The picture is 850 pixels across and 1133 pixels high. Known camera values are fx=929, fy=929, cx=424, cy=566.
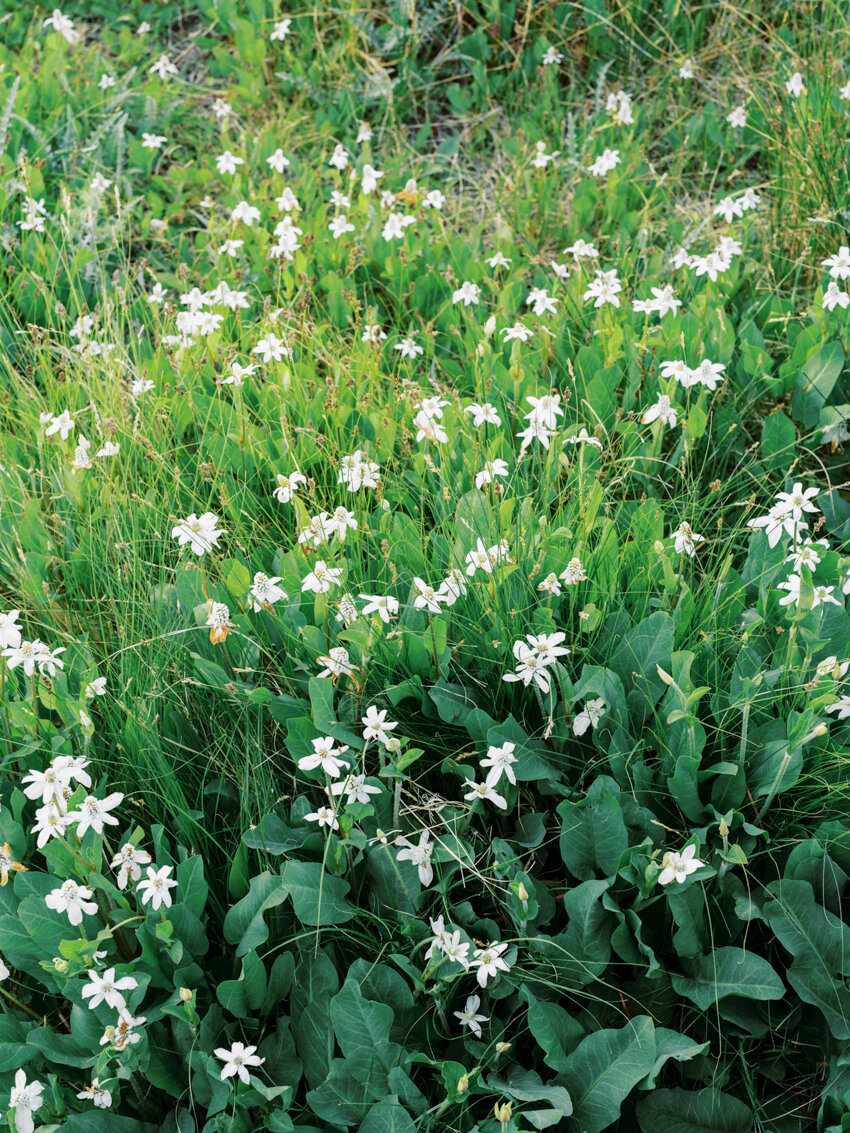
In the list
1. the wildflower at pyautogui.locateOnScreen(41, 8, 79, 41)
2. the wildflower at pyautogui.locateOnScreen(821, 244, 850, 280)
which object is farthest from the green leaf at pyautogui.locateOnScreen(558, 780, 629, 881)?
the wildflower at pyautogui.locateOnScreen(41, 8, 79, 41)

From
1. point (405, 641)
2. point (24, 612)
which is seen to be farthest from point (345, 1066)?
point (24, 612)

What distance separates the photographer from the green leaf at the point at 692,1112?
1654mm

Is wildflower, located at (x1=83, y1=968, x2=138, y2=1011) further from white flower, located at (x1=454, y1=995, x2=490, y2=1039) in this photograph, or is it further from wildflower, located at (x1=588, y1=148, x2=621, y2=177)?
wildflower, located at (x1=588, y1=148, x2=621, y2=177)

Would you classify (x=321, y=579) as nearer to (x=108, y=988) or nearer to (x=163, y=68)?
(x=108, y=988)

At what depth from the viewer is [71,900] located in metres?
1.71

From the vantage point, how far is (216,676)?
213 centimetres

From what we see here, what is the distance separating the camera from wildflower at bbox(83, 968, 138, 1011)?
5.25ft

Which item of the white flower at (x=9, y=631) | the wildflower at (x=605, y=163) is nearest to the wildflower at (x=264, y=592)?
the white flower at (x=9, y=631)

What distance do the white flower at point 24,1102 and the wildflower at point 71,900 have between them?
0.26 metres

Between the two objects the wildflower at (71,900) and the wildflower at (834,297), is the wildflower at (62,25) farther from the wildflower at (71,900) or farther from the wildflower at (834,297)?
the wildflower at (71,900)

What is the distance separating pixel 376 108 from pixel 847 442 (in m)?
3.16

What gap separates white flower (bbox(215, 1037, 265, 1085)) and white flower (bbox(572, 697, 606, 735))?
865 millimetres

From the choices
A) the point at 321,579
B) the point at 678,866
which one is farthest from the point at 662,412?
the point at 678,866

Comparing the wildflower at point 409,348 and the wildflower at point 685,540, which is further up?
the wildflower at point 409,348
